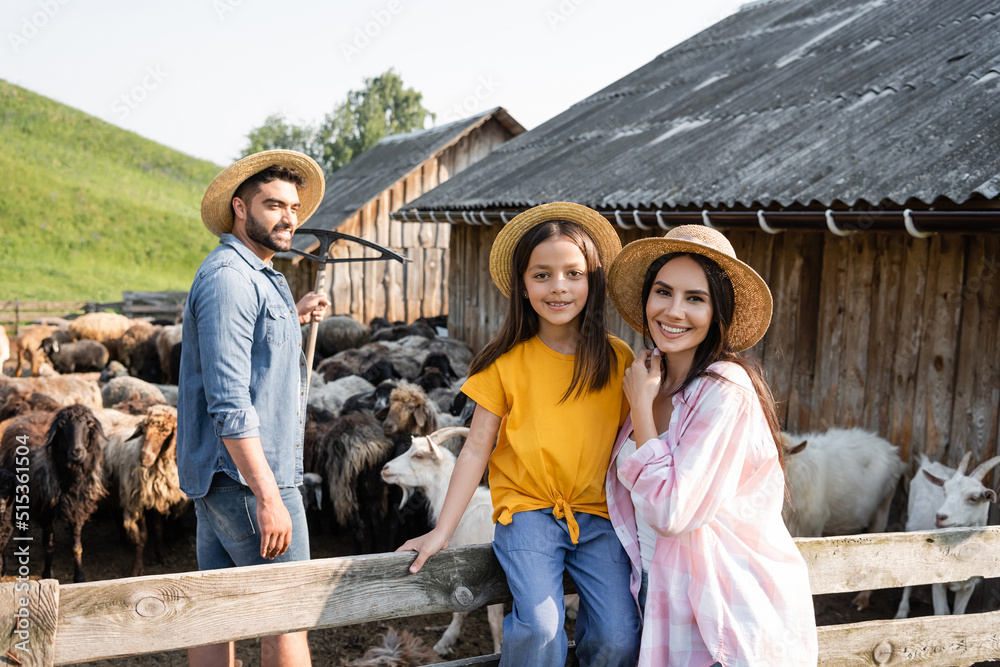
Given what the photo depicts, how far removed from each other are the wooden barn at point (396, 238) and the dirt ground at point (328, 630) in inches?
416

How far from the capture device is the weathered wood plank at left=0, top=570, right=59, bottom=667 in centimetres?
202

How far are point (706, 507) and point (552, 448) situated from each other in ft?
1.86

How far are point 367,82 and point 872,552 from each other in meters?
58.8

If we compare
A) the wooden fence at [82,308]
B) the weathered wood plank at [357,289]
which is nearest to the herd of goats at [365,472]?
the weathered wood plank at [357,289]

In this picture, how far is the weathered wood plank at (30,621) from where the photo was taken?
2020 mm

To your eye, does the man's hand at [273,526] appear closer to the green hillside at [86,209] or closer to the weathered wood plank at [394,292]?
the weathered wood plank at [394,292]

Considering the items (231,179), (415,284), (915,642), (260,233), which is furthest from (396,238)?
(915,642)

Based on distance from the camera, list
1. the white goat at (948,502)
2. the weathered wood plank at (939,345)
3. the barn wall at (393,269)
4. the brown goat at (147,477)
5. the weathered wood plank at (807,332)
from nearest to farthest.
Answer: the white goat at (948,502), the weathered wood plank at (939,345), the weathered wood plank at (807,332), the brown goat at (147,477), the barn wall at (393,269)

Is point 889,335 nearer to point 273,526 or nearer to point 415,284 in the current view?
point 273,526

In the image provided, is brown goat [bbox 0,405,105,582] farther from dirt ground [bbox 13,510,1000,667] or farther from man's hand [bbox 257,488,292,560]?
man's hand [bbox 257,488,292,560]

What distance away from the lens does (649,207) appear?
6945 mm

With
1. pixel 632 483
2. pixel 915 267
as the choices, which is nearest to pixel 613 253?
pixel 632 483

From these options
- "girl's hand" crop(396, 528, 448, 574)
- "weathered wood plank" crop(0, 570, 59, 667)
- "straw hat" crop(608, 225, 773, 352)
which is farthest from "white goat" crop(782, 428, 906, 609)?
"weathered wood plank" crop(0, 570, 59, 667)

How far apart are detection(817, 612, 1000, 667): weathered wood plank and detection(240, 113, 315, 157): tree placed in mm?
59743
